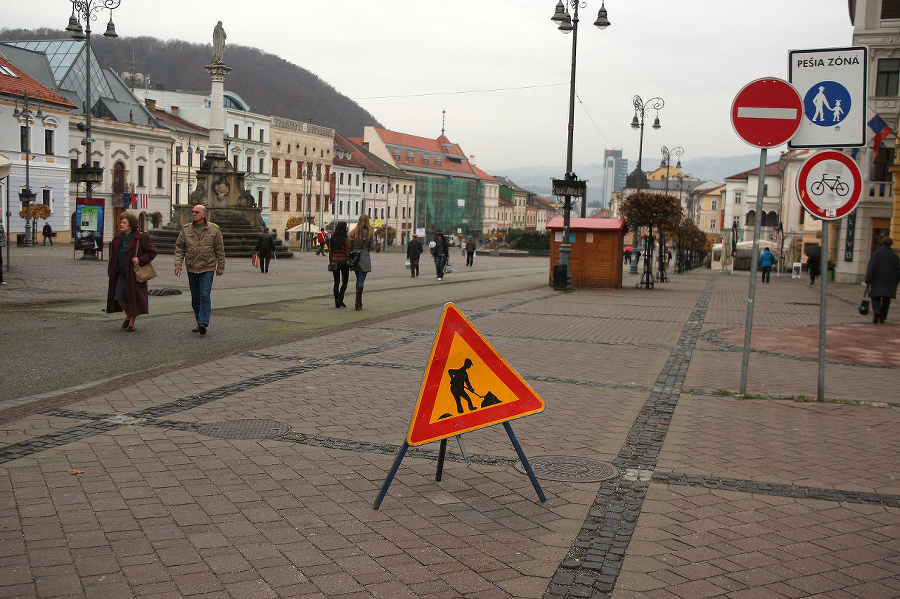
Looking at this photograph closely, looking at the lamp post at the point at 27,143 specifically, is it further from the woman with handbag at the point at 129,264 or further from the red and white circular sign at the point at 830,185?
the red and white circular sign at the point at 830,185

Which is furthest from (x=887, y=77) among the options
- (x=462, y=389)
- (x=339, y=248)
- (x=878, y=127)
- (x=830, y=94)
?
(x=462, y=389)

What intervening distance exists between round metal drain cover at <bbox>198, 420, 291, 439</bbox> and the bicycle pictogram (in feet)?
18.1

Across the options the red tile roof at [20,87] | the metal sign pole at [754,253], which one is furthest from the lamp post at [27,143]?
the metal sign pole at [754,253]

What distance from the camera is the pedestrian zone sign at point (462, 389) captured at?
15.9 feet

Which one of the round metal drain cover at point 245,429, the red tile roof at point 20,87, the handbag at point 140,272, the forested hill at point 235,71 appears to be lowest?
the round metal drain cover at point 245,429

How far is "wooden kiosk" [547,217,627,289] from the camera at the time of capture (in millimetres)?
26438

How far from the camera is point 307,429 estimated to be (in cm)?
672

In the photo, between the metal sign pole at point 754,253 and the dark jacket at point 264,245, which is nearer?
the metal sign pole at point 754,253

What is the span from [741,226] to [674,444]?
110726 mm

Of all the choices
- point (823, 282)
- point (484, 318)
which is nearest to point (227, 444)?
point (823, 282)

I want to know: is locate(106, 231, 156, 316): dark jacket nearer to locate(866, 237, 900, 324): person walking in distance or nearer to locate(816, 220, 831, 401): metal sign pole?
locate(816, 220, 831, 401): metal sign pole

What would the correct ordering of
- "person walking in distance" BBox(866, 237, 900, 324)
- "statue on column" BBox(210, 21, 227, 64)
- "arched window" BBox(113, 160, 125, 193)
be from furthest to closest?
1. "arched window" BBox(113, 160, 125, 193)
2. "statue on column" BBox(210, 21, 227, 64)
3. "person walking in distance" BBox(866, 237, 900, 324)

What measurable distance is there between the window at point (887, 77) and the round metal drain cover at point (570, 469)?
3532 cm

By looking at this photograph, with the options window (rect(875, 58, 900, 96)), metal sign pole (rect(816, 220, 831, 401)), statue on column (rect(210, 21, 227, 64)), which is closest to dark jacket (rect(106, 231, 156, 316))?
metal sign pole (rect(816, 220, 831, 401))
